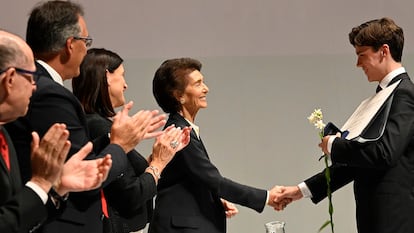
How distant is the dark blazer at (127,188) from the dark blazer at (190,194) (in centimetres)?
46

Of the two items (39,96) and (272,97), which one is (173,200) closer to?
(39,96)

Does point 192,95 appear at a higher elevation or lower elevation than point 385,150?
lower

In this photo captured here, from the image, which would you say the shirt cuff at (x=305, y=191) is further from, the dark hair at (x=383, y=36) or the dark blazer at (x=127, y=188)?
the dark blazer at (x=127, y=188)

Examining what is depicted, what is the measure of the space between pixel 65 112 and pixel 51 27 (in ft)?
1.02

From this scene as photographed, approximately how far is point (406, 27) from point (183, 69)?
195 centimetres

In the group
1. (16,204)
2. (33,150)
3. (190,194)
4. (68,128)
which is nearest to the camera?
(16,204)

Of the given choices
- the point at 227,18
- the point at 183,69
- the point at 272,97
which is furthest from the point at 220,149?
the point at 183,69

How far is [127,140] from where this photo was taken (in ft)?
7.43

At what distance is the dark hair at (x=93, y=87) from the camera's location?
2.66 meters

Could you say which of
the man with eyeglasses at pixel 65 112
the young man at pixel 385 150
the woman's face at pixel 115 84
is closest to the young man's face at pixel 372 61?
the young man at pixel 385 150

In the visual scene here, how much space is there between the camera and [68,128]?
6.77 ft

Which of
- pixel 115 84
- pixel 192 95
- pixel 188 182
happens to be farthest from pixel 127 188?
pixel 192 95

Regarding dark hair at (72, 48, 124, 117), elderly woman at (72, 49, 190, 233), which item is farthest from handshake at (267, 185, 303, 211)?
dark hair at (72, 48, 124, 117)

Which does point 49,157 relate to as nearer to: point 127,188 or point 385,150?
point 127,188
